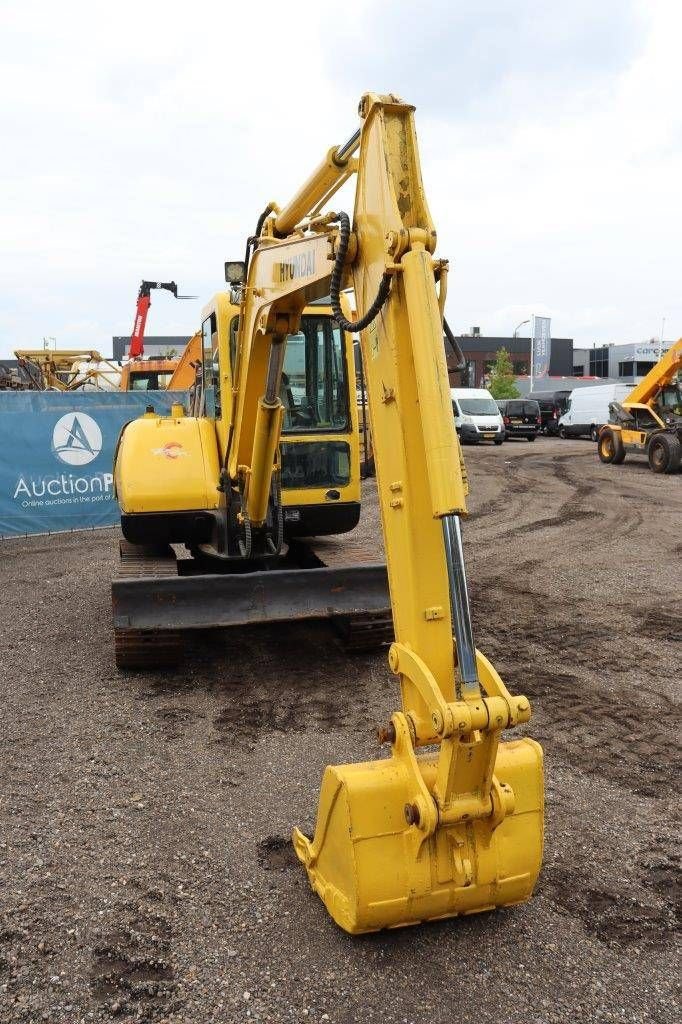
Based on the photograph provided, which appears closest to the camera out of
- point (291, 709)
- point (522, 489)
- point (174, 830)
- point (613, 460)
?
point (174, 830)

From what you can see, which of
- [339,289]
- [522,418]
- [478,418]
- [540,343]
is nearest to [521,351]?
[540,343]

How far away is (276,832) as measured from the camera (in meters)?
4.09

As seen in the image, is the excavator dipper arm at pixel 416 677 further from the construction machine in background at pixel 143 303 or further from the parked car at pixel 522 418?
the parked car at pixel 522 418

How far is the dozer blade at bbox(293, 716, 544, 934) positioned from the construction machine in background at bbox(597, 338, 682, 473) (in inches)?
696

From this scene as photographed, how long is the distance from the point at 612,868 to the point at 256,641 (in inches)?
155

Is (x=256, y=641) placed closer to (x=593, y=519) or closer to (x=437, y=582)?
(x=437, y=582)

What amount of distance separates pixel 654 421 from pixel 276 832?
62.5ft

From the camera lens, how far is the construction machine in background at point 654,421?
19734 mm

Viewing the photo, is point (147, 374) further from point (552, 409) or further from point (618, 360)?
point (618, 360)

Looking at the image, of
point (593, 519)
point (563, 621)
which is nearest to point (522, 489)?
point (593, 519)

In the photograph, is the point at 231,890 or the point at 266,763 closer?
the point at 231,890

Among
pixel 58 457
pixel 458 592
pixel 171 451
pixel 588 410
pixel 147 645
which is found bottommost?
pixel 588 410

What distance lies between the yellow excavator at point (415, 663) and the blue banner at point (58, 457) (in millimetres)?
9027

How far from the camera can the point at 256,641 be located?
7164mm
